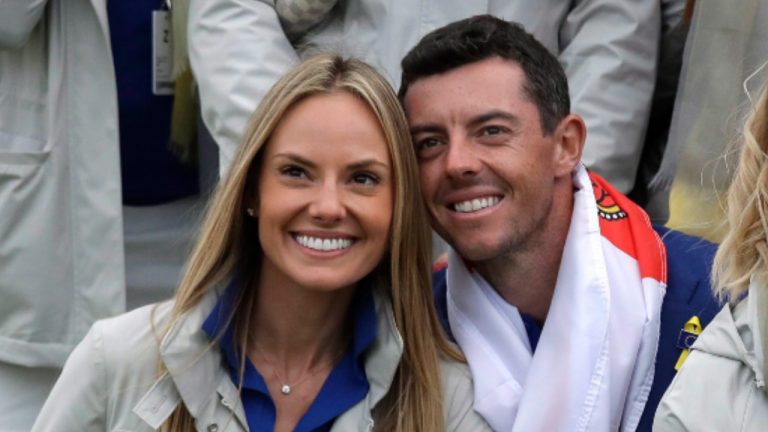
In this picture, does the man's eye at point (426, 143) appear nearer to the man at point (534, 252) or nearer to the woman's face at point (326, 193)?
the man at point (534, 252)

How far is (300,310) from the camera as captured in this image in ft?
9.89

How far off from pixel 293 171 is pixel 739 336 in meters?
0.89

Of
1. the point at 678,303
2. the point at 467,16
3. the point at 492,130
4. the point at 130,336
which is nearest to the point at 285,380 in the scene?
the point at 130,336

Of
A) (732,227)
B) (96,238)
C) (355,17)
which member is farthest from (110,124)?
(732,227)

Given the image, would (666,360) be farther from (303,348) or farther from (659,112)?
(659,112)

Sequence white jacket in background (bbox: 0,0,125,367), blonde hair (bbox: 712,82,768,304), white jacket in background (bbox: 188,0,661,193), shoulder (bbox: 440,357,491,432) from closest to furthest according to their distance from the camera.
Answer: blonde hair (bbox: 712,82,768,304) < shoulder (bbox: 440,357,491,432) < white jacket in background (bbox: 188,0,661,193) < white jacket in background (bbox: 0,0,125,367)

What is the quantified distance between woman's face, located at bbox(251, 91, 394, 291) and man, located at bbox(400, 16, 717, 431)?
0.24 metres

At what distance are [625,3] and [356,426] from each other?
1265 millimetres

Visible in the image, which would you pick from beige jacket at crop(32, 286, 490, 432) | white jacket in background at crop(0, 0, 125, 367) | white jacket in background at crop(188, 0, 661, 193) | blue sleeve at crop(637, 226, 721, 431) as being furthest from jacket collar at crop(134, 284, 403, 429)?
white jacket in background at crop(0, 0, 125, 367)

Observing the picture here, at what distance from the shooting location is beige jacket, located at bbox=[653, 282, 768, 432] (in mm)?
2441

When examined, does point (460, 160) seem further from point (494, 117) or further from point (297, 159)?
point (297, 159)

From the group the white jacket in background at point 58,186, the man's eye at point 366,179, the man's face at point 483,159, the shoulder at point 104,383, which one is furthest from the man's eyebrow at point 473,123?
the white jacket in background at point 58,186

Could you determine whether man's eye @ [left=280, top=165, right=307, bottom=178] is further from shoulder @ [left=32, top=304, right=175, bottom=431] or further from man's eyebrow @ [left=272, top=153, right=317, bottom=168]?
shoulder @ [left=32, top=304, right=175, bottom=431]

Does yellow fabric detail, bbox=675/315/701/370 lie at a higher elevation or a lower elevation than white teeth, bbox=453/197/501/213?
lower
